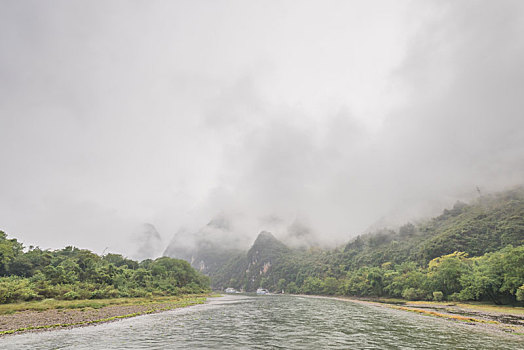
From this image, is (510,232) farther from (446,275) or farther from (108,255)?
(108,255)

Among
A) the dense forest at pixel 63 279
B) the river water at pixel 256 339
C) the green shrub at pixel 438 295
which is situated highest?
the dense forest at pixel 63 279

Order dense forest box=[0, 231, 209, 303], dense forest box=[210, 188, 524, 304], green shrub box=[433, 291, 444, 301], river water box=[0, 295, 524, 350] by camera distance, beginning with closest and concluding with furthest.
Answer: river water box=[0, 295, 524, 350] → dense forest box=[0, 231, 209, 303] → dense forest box=[210, 188, 524, 304] → green shrub box=[433, 291, 444, 301]

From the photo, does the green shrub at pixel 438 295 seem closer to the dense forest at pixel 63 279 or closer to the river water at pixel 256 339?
the river water at pixel 256 339

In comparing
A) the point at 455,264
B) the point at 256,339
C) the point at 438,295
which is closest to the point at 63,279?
the point at 256,339

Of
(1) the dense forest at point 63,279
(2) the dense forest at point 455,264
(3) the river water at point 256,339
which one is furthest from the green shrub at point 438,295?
(1) the dense forest at point 63,279

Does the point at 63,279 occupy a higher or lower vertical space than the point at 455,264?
lower

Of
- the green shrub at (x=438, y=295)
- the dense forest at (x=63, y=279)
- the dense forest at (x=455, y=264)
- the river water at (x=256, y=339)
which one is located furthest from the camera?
the green shrub at (x=438, y=295)

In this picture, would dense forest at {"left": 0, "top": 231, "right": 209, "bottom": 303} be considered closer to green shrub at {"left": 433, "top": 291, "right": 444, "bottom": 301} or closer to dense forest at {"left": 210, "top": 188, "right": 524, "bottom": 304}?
green shrub at {"left": 433, "top": 291, "right": 444, "bottom": 301}

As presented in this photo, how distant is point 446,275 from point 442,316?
123ft

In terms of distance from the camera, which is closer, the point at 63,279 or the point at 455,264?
the point at 63,279

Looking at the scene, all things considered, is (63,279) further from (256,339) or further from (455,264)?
(455,264)

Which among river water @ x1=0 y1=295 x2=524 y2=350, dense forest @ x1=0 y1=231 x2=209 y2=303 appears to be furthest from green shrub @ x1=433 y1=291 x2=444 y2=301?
dense forest @ x1=0 y1=231 x2=209 y2=303

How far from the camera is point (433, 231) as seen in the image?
175m

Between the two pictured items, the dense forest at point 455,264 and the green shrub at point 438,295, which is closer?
the dense forest at point 455,264
